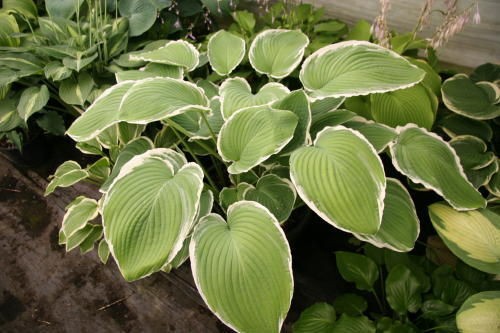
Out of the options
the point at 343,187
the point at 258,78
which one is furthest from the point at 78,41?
the point at 343,187

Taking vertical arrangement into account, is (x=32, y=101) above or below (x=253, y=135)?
below

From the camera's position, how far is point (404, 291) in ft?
3.02

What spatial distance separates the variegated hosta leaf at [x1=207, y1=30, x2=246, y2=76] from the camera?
46.4 inches

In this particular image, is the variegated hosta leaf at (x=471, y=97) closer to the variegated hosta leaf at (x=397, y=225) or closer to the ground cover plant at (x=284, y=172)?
the ground cover plant at (x=284, y=172)

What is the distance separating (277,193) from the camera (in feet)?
3.17

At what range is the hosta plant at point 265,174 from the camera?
701mm

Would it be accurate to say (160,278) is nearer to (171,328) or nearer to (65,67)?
(171,328)

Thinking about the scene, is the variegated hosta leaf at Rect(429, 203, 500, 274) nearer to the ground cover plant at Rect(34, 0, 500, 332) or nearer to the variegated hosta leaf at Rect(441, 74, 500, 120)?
the ground cover plant at Rect(34, 0, 500, 332)

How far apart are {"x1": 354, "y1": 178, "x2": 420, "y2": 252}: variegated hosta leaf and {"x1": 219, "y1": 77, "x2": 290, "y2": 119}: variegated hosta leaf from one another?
1.27 ft

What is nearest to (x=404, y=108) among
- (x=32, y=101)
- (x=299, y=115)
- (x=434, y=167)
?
(x=434, y=167)

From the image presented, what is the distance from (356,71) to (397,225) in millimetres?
384

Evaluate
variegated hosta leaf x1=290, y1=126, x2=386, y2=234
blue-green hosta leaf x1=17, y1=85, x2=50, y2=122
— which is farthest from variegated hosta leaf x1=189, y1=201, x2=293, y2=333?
blue-green hosta leaf x1=17, y1=85, x2=50, y2=122

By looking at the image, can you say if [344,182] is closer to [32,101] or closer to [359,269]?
[359,269]

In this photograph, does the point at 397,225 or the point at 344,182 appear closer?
the point at 344,182
